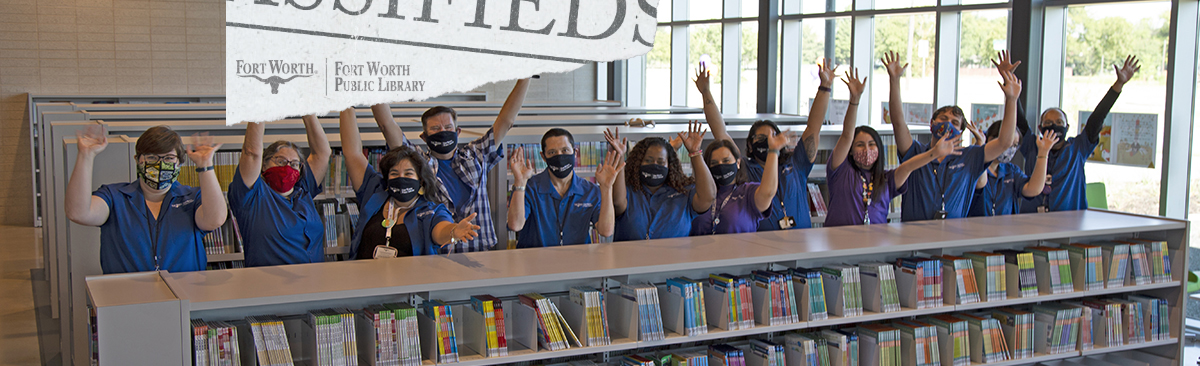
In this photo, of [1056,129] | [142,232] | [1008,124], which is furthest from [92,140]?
[1056,129]

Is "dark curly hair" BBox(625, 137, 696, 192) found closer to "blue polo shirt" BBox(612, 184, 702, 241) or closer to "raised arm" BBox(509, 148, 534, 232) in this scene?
"blue polo shirt" BBox(612, 184, 702, 241)

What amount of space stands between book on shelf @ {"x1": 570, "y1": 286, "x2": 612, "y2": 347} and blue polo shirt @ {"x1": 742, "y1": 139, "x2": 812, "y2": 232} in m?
1.51

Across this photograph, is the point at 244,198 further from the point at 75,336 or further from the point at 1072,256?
the point at 1072,256

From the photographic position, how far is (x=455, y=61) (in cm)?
140

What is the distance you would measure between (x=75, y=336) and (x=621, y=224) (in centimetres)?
239

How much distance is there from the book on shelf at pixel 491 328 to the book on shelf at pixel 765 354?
1.07 m

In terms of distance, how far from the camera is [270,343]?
273 cm

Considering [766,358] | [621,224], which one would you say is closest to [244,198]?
[621,224]

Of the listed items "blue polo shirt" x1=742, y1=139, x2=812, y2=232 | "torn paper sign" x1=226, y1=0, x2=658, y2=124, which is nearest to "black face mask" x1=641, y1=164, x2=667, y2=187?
"blue polo shirt" x1=742, y1=139, x2=812, y2=232

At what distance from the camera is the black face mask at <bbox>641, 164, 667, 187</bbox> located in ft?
12.6

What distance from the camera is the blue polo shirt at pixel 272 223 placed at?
11.2 feet

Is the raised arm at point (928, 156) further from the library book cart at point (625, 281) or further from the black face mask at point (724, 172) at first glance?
the black face mask at point (724, 172)

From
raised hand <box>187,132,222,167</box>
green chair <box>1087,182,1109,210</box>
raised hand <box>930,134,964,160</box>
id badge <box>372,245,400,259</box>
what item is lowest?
id badge <box>372,245,400,259</box>

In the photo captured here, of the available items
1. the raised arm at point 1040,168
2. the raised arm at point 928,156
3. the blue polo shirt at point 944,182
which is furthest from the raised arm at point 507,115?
the raised arm at point 1040,168
